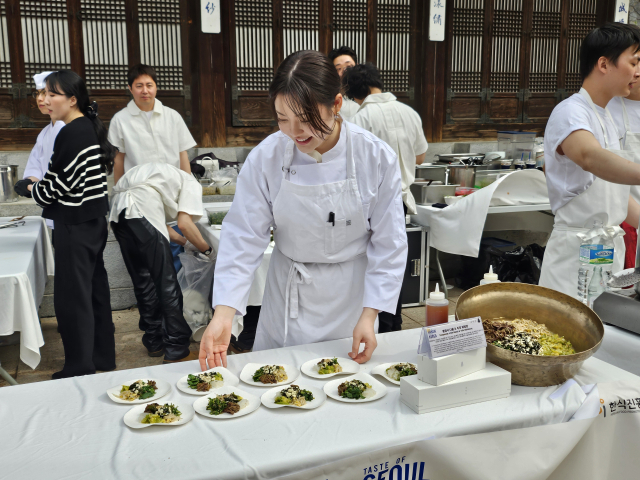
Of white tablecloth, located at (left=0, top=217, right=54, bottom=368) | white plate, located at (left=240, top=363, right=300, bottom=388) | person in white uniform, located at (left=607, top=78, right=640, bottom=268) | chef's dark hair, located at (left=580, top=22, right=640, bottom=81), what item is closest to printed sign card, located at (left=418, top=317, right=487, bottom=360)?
white plate, located at (left=240, top=363, right=300, bottom=388)

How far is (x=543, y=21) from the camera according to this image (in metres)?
6.42

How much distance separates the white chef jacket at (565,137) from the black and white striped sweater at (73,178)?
83.1 inches

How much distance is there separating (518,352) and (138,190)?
2600mm

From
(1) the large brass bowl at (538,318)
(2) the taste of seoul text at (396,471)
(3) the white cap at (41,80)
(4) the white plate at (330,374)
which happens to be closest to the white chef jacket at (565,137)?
(1) the large brass bowl at (538,318)

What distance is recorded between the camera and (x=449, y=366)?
1293 mm

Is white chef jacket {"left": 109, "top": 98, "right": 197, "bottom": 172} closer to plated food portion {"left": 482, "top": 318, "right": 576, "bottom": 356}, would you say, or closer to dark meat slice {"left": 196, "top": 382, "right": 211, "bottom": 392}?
dark meat slice {"left": 196, "top": 382, "right": 211, "bottom": 392}

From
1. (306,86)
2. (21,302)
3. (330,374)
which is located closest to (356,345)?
(330,374)

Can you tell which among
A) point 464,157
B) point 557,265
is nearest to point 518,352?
→ point 557,265

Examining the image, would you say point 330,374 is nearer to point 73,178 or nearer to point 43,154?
point 73,178

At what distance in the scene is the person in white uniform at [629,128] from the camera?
2.84 metres

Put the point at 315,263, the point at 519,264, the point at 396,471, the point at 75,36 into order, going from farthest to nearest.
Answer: the point at 75,36 < the point at 519,264 < the point at 315,263 < the point at 396,471

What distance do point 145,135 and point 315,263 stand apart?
292 centimetres

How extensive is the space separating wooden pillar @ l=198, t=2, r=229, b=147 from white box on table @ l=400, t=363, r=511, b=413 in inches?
176

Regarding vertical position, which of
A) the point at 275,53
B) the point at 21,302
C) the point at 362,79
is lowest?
the point at 21,302
